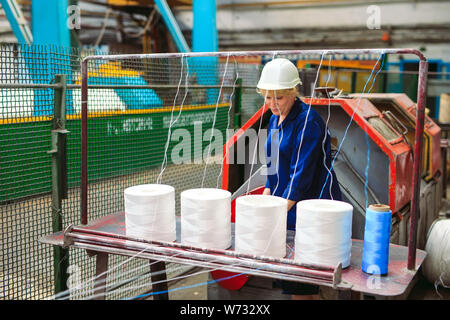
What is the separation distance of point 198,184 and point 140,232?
3.54 metres

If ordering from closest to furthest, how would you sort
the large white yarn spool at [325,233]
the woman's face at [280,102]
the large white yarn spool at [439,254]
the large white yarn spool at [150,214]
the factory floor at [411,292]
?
the large white yarn spool at [325,233] → the large white yarn spool at [150,214] → the woman's face at [280,102] → the large white yarn spool at [439,254] → the factory floor at [411,292]

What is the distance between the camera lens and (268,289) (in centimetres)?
341

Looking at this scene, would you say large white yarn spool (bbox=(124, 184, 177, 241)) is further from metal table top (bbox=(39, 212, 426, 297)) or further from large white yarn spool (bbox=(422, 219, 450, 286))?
large white yarn spool (bbox=(422, 219, 450, 286))

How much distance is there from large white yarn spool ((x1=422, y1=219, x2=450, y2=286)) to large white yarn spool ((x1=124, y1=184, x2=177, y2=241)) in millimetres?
2856

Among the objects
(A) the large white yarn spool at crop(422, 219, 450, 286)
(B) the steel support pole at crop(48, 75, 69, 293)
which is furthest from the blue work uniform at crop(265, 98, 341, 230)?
(A) the large white yarn spool at crop(422, 219, 450, 286)

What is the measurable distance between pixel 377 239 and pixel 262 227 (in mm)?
550

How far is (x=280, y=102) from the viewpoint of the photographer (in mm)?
2781

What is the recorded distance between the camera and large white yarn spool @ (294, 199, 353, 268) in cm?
213

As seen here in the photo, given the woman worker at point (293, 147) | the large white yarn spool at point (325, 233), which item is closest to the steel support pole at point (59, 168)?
the woman worker at point (293, 147)

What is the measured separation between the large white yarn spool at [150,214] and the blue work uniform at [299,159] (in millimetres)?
716

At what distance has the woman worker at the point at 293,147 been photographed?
8.71 feet

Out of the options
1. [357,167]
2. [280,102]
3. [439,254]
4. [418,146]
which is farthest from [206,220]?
[439,254]

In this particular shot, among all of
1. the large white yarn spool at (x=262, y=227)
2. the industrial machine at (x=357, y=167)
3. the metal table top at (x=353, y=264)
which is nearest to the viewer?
the metal table top at (x=353, y=264)

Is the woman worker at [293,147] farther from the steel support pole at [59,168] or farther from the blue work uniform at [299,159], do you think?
the steel support pole at [59,168]
